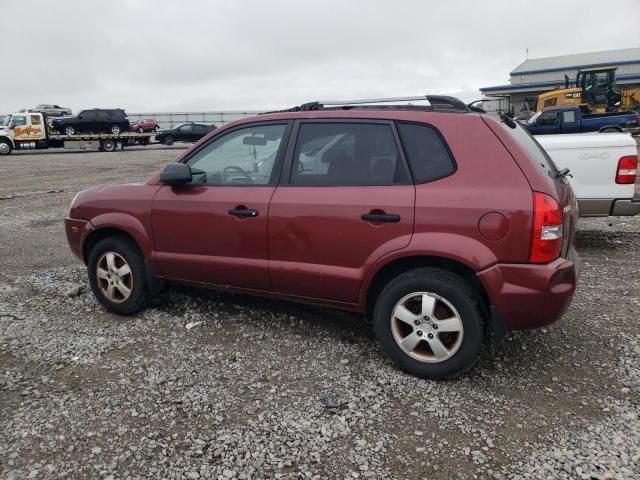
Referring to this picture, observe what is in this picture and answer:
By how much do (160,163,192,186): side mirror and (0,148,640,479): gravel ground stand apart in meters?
1.20

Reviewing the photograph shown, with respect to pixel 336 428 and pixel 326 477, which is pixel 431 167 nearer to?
pixel 336 428

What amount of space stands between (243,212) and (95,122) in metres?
30.9

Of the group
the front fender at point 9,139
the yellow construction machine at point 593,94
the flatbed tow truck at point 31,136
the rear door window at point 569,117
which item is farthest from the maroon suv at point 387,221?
the front fender at point 9,139

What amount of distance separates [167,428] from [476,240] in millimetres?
2071

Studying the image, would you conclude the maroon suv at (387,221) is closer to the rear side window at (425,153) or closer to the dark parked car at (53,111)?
the rear side window at (425,153)

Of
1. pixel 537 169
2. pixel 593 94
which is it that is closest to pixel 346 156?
pixel 537 169

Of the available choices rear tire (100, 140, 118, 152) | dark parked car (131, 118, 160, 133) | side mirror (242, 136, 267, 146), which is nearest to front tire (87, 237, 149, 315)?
side mirror (242, 136, 267, 146)

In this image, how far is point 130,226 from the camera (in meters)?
4.41

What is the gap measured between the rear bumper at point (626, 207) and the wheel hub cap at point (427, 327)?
3.87 meters

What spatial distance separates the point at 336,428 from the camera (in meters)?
2.96

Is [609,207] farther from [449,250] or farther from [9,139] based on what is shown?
[9,139]

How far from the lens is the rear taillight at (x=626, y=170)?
5.95 m

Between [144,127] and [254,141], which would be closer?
[254,141]

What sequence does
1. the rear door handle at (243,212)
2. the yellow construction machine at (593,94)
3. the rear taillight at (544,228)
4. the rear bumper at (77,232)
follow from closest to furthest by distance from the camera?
the rear taillight at (544,228), the rear door handle at (243,212), the rear bumper at (77,232), the yellow construction machine at (593,94)
